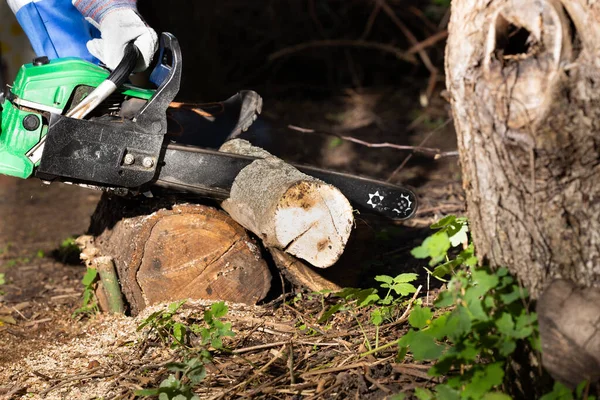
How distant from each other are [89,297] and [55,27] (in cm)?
120

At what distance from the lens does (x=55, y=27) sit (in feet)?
9.58

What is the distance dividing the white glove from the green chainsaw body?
4.5 inches

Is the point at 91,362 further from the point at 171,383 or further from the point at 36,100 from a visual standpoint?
the point at 36,100

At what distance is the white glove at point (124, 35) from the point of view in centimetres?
273

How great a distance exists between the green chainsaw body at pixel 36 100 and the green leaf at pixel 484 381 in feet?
→ 5.99

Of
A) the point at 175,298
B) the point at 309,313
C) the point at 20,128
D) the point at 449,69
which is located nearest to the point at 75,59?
the point at 20,128

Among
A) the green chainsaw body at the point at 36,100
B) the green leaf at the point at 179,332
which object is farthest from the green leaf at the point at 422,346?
the green chainsaw body at the point at 36,100

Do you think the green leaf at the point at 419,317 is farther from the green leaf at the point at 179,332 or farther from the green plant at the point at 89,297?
the green plant at the point at 89,297

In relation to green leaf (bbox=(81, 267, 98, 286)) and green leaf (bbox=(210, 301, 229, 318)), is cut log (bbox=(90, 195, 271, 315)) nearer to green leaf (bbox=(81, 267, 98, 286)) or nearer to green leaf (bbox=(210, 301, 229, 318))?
green leaf (bbox=(81, 267, 98, 286))

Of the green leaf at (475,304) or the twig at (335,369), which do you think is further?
the twig at (335,369)

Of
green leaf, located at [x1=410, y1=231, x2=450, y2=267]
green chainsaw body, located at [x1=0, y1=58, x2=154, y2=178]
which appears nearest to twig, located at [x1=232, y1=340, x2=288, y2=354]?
green leaf, located at [x1=410, y1=231, x2=450, y2=267]

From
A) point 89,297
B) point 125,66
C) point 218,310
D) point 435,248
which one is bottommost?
point 89,297

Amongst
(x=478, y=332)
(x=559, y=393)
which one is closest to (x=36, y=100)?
(x=478, y=332)

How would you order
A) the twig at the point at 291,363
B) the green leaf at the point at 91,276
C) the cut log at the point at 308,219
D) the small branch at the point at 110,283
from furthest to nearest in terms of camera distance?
the green leaf at the point at 91,276 < the small branch at the point at 110,283 < the cut log at the point at 308,219 < the twig at the point at 291,363
